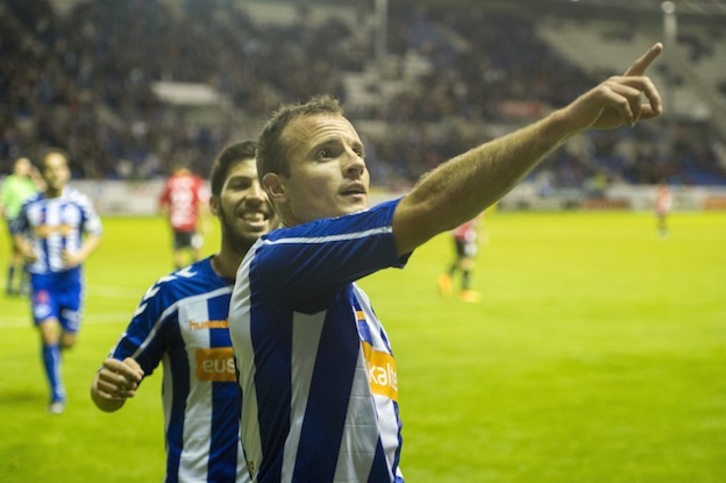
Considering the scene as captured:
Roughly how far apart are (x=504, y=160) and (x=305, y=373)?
79 cm

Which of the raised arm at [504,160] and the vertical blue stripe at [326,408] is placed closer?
the raised arm at [504,160]

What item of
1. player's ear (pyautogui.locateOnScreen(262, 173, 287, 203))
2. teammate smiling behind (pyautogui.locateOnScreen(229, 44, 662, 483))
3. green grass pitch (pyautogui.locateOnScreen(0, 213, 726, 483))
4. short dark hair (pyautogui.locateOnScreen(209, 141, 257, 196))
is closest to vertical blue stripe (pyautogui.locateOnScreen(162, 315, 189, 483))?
short dark hair (pyautogui.locateOnScreen(209, 141, 257, 196))

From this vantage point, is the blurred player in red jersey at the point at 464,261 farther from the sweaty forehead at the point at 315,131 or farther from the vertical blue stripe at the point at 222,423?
the sweaty forehead at the point at 315,131

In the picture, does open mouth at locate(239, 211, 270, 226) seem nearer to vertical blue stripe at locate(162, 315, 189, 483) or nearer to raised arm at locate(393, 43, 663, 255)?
vertical blue stripe at locate(162, 315, 189, 483)

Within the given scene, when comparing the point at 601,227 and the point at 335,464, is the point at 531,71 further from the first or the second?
the point at 335,464

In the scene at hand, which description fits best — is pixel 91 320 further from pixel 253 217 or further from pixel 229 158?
pixel 253 217

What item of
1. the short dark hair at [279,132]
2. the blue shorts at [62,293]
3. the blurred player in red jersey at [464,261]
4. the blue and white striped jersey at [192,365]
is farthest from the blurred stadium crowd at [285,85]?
the short dark hair at [279,132]

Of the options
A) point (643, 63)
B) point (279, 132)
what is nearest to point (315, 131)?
point (279, 132)

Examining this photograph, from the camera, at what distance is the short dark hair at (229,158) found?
400cm

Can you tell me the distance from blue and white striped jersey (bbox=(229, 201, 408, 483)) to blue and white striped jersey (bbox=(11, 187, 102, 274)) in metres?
6.70

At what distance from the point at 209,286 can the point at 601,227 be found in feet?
102

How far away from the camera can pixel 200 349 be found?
377 cm

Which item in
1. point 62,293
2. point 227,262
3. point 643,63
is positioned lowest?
point 62,293

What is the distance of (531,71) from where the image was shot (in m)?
58.4
